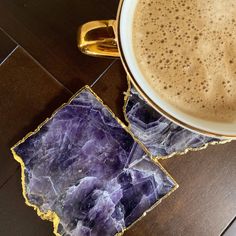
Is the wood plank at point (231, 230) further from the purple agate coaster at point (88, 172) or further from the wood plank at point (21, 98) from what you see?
the wood plank at point (21, 98)

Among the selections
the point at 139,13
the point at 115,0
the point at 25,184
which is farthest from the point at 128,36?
the point at 25,184

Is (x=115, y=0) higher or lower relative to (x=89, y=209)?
higher

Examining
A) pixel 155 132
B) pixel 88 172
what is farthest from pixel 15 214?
pixel 155 132

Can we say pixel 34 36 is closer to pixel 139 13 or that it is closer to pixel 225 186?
pixel 139 13

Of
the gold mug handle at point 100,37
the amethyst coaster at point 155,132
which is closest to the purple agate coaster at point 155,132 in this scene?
the amethyst coaster at point 155,132

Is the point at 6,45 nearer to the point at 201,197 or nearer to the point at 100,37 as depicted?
the point at 100,37

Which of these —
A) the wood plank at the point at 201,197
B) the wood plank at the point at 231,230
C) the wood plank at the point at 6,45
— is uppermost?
the wood plank at the point at 6,45

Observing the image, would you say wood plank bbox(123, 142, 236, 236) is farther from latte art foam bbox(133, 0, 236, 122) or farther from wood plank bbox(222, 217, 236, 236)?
latte art foam bbox(133, 0, 236, 122)
